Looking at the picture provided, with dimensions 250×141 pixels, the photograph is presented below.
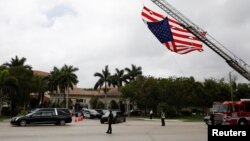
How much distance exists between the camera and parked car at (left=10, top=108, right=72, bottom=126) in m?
37.1

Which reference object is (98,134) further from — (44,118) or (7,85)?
(7,85)

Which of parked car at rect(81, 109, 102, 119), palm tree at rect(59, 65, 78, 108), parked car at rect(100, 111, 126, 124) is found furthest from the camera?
palm tree at rect(59, 65, 78, 108)

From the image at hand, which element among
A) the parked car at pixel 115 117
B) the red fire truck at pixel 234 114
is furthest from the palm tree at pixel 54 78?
the red fire truck at pixel 234 114

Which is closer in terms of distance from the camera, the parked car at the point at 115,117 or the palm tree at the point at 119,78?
the parked car at the point at 115,117

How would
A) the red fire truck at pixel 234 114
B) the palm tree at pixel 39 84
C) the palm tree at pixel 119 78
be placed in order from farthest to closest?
1. the palm tree at pixel 119 78
2. the palm tree at pixel 39 84
3. the red fire truck at pixel 234 114

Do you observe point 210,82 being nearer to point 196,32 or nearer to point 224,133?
point 196,32

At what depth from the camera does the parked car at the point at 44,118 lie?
1462 inches

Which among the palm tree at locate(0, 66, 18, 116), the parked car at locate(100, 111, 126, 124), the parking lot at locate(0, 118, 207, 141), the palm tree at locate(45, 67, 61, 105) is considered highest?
the palm tree at locate(45, 67, 61, 105)

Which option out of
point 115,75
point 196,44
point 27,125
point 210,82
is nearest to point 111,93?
point 115,75

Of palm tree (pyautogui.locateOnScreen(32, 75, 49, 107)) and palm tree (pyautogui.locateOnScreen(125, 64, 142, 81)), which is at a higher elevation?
palm tree (pyautogui.locateOnScreen(125, 64, 142, 81))

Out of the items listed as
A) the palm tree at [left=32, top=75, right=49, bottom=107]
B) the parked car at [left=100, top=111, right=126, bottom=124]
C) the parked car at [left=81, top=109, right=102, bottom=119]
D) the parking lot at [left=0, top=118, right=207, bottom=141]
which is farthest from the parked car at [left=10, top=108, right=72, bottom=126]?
the palm tree at [left=32, top=75, right=49, bottom=107]

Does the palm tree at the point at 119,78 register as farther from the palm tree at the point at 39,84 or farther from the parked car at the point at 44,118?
the parked car at the point at 44,118

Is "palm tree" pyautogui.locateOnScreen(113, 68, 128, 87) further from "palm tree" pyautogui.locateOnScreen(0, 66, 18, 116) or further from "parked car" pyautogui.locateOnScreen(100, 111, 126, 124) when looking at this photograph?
"parked car" pyautogui.locateOnScreen(100, 111, 126, 124)

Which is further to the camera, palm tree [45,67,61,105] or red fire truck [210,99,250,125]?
palm tree [45,67,61,105]
